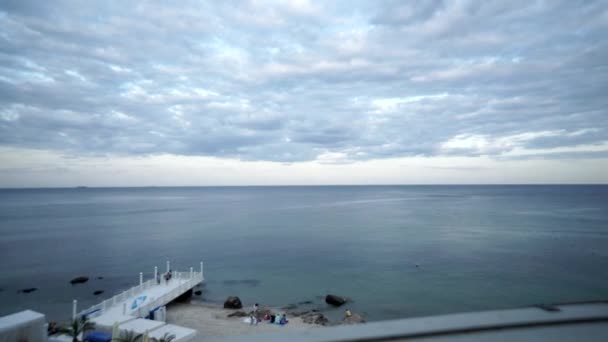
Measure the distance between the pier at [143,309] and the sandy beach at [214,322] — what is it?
1.43 m

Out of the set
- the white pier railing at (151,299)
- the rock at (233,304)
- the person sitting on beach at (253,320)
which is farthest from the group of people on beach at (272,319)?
the white pier railing at (151,299)

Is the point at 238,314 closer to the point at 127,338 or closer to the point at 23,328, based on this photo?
the point at 127,338

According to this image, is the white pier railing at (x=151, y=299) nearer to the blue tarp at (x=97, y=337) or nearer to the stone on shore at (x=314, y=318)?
the blue tarp at (x=97, y=337)

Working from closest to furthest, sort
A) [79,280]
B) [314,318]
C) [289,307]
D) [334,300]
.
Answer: [314,318]
[289,307]
[334,300]
[79,280]

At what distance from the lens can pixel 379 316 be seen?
27.4 m

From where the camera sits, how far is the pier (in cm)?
1810

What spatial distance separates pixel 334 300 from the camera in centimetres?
3005

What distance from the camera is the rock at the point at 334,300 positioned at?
30.0 metres

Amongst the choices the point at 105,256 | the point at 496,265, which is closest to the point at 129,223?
the point at 105,256

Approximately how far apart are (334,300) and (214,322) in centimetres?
1093

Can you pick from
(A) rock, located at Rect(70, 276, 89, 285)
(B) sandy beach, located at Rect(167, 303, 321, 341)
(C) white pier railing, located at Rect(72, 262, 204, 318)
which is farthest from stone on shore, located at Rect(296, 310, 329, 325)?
(A) rock, located at Rect(70, 276, 89, 285)

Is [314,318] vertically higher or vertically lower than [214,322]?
lower

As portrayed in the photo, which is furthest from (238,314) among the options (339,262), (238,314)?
(339,262)

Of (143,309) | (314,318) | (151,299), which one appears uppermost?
(151,299)
